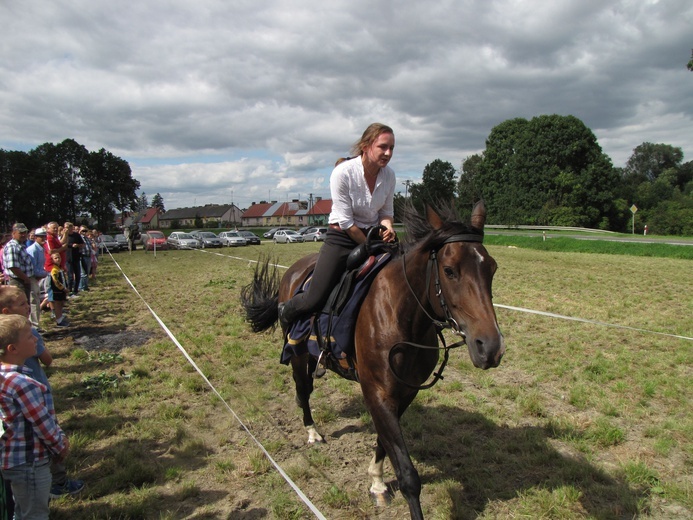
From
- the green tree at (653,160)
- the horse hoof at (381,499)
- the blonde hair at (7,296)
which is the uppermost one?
the green tree at (653,160)

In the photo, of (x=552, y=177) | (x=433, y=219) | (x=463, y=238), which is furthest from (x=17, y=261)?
(x=552, y=177)

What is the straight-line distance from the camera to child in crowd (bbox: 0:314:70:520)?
2.53m

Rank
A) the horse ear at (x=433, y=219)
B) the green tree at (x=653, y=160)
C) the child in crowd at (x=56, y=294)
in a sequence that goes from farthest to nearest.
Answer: the green tree at (x=653, y=160), the child in crowd at (x=56, y=294), the horse ear at (x=433, y=219)

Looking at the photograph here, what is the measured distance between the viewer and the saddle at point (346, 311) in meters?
3.58

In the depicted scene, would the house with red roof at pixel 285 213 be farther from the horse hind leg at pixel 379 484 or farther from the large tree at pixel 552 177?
the horse hind leg at pixel 379 484

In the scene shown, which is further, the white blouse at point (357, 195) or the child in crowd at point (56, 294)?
the child in crowd at point (56, 294)

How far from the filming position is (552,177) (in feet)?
181

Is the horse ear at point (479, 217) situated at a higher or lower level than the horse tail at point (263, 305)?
higher

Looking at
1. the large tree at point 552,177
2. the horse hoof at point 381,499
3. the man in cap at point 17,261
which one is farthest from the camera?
the large tree at point 552,177

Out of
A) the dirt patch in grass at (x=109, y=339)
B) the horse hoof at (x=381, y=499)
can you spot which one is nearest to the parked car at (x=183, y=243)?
the dirt patch in grass at (x=109, y=339)

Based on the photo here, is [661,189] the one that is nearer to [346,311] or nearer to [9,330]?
[346,311]

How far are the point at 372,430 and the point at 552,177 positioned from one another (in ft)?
193

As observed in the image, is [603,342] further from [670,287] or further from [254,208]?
[254,208]

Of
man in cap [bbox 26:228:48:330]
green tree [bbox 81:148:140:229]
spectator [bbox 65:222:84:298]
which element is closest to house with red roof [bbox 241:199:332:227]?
green tree [bbox 81:148:140:229]
